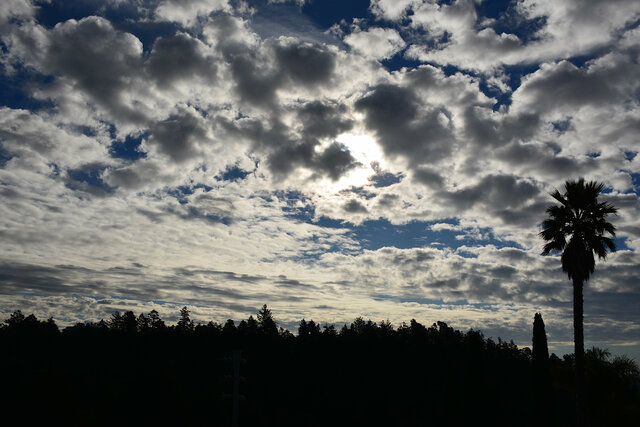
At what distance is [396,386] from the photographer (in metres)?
82.4

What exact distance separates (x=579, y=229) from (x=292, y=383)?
61.7 m

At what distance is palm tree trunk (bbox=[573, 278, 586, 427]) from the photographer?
83.2 ft

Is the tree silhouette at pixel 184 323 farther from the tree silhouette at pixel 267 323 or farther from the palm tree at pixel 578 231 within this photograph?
the palm tree at pixel 578 231

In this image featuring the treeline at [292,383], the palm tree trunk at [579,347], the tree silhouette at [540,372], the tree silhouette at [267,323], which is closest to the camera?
the palm tree trunk at [579,347]

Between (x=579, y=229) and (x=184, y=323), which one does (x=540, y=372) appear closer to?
(x=579, y=229)

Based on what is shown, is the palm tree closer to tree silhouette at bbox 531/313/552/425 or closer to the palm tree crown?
the palm tree crown

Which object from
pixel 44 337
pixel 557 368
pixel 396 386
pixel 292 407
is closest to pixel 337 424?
pixel 292 407

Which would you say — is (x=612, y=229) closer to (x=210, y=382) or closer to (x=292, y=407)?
(x=292, y=407)

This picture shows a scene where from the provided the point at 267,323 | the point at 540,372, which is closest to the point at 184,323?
the point at 267,323

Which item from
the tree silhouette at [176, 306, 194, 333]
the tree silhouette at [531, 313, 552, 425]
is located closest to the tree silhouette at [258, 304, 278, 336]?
the tree silhouette at [176, 306, 194, 333]

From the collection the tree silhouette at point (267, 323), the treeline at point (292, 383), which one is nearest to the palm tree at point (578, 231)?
the treeline at point (292, 383)

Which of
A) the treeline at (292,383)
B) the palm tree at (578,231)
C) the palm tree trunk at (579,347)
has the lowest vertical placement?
the treeline at (292,383)

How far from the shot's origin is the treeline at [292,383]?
172 feet

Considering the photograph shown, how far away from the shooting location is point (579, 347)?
84.7ft
